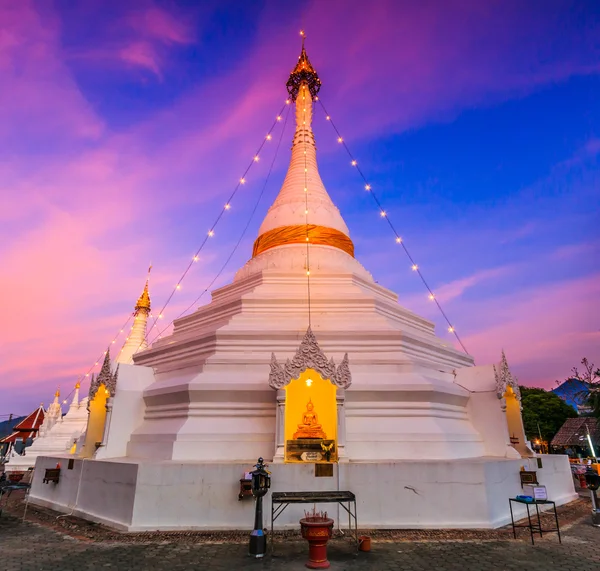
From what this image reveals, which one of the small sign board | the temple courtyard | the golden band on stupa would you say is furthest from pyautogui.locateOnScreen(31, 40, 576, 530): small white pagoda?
the golden band on stupa

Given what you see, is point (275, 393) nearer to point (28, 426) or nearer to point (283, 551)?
point (283, 551)

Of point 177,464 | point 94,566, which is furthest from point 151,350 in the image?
point 94,566

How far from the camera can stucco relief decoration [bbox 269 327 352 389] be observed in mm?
9930

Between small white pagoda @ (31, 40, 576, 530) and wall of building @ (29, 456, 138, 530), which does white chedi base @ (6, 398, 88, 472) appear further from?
wall of building @ (29, 456, 138, 530)

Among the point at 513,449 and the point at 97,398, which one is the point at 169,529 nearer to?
the point at 97,398

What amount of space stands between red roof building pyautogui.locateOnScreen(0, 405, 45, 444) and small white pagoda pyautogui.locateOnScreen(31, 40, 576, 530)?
22620mm

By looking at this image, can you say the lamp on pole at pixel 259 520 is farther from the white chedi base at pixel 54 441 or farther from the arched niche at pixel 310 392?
the white chedi base at pixel 54 441

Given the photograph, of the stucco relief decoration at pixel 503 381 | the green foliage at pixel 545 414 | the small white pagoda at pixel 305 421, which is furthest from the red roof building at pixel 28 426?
the green foliage at pixel 545 414

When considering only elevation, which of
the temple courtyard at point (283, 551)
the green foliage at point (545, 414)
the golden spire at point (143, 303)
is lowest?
the temple courtyard at point (283, 551)

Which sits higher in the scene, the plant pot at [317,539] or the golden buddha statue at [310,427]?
the golden buddha statue at [310,427]

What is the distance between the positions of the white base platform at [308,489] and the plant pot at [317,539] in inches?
84.1

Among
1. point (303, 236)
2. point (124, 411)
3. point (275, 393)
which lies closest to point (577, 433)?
point (303, 236)

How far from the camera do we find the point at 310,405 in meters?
10.4

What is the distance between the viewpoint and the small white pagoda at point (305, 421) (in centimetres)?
854
